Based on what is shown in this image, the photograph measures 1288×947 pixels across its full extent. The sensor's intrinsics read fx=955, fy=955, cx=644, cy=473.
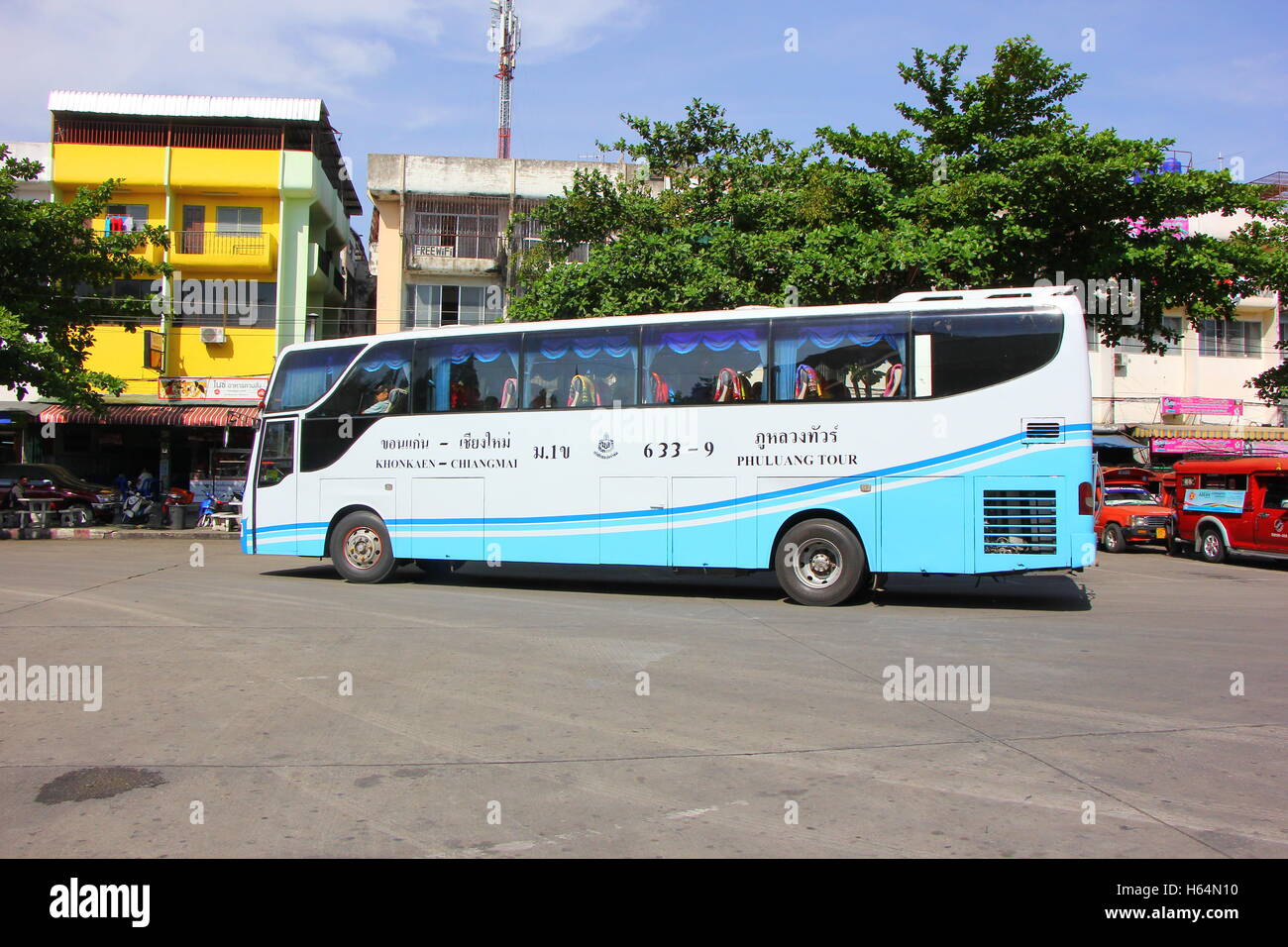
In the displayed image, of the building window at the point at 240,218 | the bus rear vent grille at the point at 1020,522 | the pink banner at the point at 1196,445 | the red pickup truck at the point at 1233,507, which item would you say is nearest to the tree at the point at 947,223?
the red pickup truck at the point at 1233,507

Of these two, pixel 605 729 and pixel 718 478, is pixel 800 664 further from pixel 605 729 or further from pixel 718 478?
pixel 718 478

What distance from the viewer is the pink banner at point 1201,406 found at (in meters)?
34.3

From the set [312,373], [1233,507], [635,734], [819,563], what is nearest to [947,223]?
[1233,507]

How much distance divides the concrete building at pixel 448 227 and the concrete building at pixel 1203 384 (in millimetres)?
19087

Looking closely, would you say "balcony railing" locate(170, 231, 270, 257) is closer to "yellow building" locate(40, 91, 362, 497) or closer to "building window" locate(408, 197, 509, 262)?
"yellow building" locate(40, 91, 362, 497)

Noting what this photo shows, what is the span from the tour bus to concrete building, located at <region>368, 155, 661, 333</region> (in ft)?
60.9

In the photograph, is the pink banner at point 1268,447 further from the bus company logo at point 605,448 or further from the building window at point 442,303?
the bus company logo at point 605,448

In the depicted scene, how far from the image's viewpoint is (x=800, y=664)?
303 inches

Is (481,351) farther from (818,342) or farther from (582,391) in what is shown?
(818,342)

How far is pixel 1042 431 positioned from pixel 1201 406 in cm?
2829

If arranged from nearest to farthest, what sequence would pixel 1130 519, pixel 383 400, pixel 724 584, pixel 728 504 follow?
1. pixel 728 504
2. pixel 383 400
3. pixel 724 584
4. pixel 1130 519

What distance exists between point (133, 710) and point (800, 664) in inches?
189

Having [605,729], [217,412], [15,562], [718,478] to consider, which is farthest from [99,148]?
[605,729]

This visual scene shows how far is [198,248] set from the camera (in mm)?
31453
